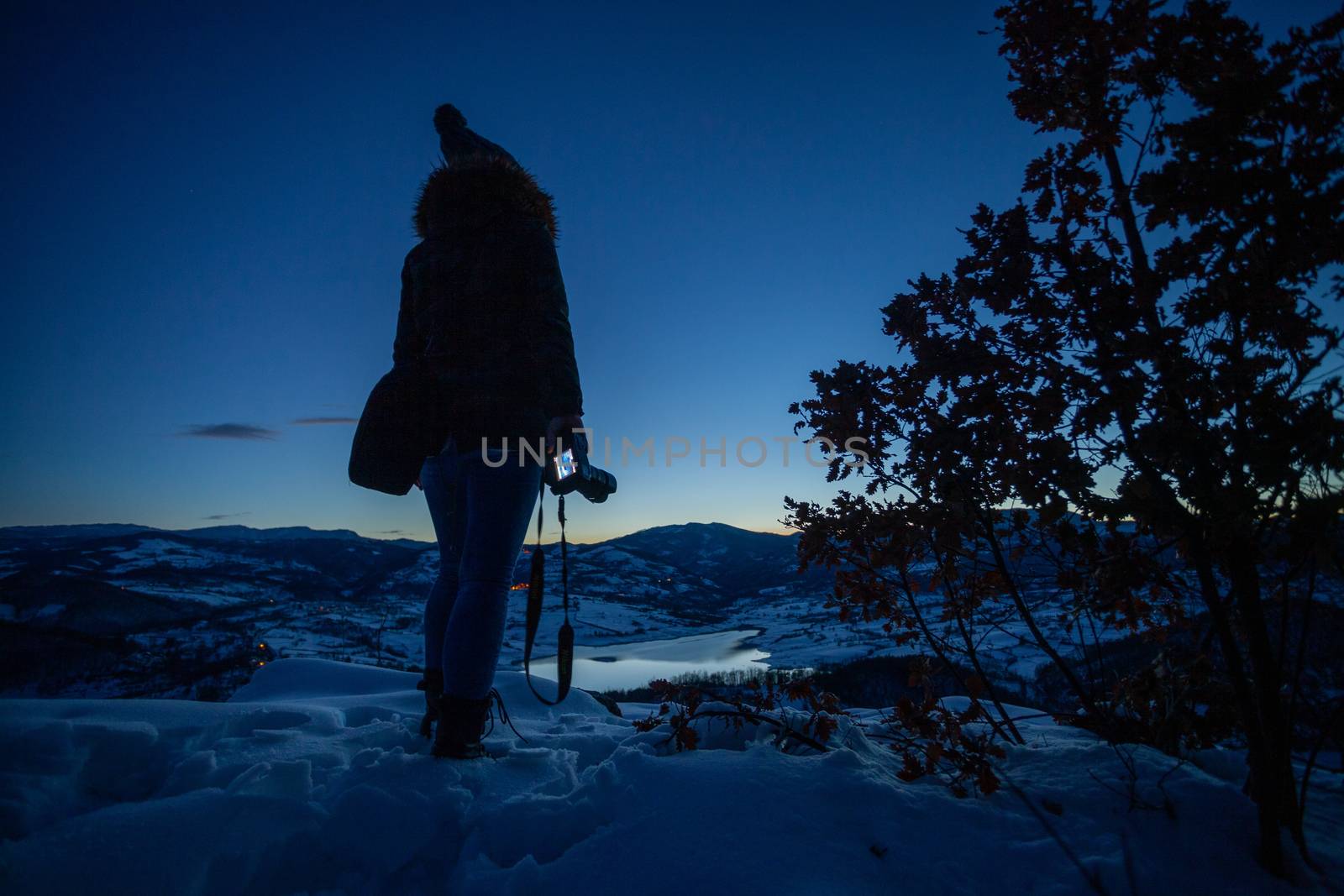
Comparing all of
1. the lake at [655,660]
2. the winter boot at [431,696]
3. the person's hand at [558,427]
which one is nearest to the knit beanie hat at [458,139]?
the person's hand at [558,427]

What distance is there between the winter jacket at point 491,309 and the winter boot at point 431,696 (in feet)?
3.64

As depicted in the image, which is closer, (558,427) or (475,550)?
(475,550)

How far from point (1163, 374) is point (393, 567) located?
262ft

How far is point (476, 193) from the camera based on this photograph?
8.50ft

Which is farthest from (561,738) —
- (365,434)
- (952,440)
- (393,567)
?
(393,567)

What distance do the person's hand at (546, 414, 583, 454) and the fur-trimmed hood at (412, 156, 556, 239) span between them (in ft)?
3.25

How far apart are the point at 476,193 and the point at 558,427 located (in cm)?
133

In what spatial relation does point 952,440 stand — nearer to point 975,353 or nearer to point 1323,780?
point 975,353

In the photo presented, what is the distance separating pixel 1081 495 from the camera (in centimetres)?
158

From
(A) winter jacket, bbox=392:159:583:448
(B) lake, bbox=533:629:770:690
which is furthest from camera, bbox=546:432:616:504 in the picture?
(B) lake, bbox=533:629:770:690

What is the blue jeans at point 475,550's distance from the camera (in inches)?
79.9

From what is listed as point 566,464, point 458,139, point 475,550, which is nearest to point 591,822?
point 475,550

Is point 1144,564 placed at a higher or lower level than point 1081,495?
lower

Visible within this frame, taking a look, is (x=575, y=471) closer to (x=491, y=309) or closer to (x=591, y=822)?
(x=491, y=309)
